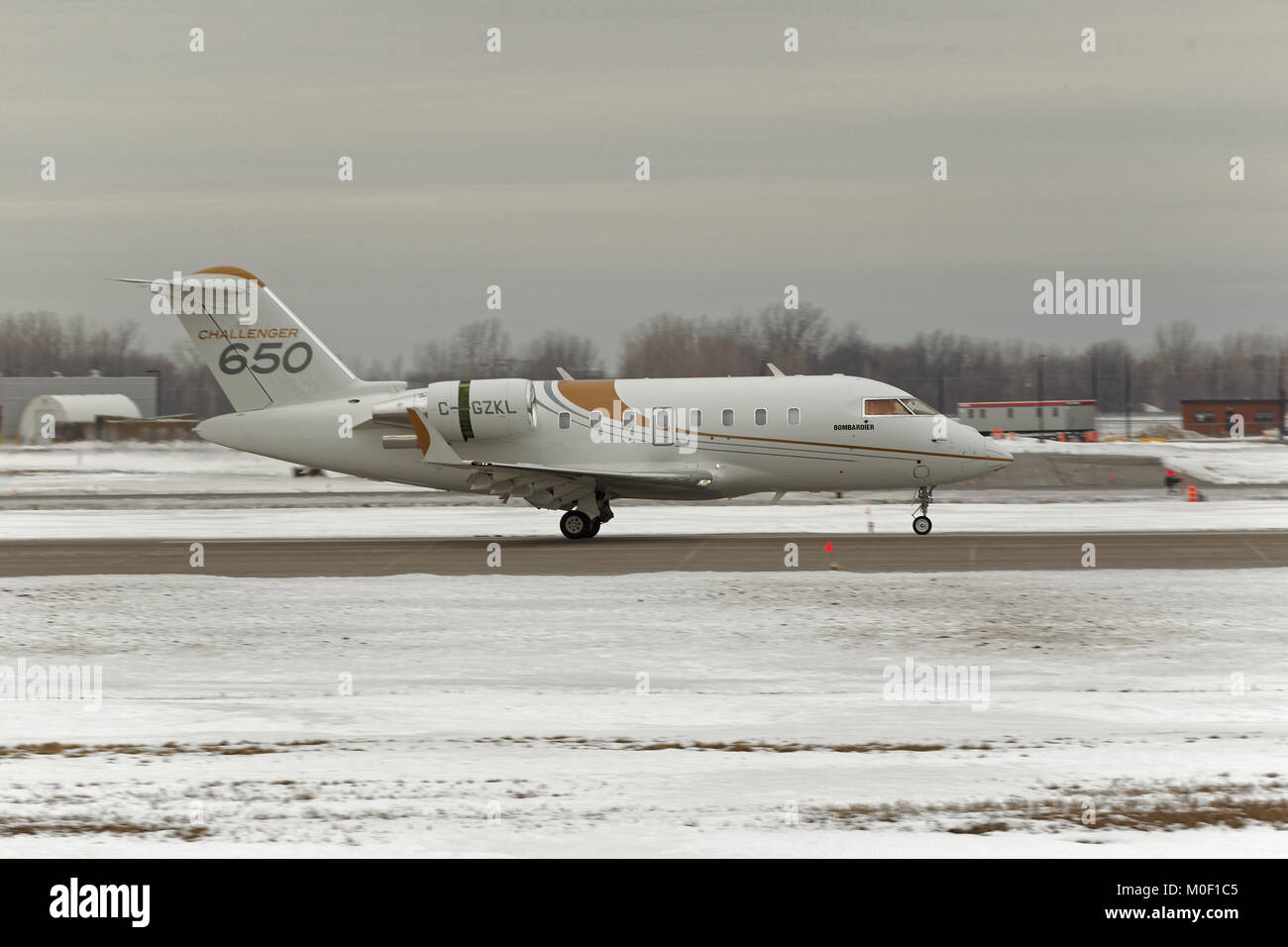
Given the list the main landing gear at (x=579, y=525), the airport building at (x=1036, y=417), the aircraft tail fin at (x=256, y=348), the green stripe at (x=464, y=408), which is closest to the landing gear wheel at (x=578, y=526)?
the main landing gear at (x=579, y=525)

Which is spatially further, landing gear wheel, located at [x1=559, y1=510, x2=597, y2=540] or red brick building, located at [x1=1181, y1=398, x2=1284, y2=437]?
red brick building, located at [x1=1181, y1=398, x2=1284, y2=437]

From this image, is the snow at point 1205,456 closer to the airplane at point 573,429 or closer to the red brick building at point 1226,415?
the airplane at point 573,429

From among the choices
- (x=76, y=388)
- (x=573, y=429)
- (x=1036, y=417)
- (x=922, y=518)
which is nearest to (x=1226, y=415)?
(x=1036, y=417)

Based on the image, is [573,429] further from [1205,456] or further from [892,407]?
[1205,456]

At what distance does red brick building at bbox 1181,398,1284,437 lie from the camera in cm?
11094

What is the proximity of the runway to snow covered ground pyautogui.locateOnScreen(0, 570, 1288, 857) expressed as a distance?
2.72 metres

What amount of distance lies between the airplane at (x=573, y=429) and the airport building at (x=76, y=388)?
8844cm

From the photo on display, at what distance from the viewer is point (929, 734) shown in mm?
12047

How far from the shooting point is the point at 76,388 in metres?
118

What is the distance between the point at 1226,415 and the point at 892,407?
3624 inches

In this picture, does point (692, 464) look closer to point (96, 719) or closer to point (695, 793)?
point (96, 719)

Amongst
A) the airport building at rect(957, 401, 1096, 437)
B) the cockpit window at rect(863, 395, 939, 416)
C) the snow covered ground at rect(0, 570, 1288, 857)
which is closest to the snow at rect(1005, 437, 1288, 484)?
the cockpit window at rect(863, 395, 939, 416)

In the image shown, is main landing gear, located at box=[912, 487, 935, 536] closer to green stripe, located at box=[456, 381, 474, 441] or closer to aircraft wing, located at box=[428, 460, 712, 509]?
aircraft wing, located at box=[428, 460, 712, 509]

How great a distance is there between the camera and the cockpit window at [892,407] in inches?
1180
